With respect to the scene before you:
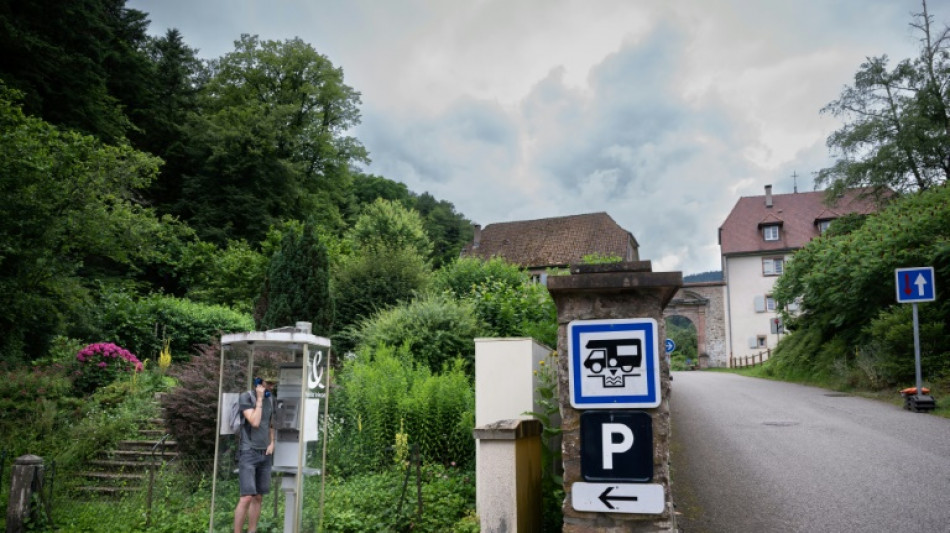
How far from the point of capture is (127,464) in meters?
11.2

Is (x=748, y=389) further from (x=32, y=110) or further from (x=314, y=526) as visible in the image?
(x=32, y=110)

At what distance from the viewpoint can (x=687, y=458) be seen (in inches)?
344

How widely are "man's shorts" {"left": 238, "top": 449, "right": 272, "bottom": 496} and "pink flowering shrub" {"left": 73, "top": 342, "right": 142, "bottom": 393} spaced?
10.4 metres

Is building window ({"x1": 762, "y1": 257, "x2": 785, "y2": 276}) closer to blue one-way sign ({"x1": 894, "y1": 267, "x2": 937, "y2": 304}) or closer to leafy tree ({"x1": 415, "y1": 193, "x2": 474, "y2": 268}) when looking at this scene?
leafy tree ({"x1": 415, "y1": 193, "x2": 474, "y2": 268})

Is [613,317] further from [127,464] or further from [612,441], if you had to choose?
[127,464]

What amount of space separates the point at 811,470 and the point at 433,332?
6.94 meters

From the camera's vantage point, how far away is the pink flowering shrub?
15.1 metres

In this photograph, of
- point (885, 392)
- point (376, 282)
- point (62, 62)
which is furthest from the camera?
point (62, 62)

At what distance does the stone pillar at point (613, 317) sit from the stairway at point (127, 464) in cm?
765

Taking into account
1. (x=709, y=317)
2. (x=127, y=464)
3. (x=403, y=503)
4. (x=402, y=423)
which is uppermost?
(x=709, y=317)

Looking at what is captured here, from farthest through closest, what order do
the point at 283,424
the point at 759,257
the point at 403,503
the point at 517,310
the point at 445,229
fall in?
the point at 445,229, the point at 759,257, the point at 517,310, the point at 403,503, the point at 283,424

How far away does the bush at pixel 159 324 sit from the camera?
20.5 meters

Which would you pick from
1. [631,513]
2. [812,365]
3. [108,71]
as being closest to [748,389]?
[812,365]

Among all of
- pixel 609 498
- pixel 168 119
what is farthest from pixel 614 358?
pixel 168 119
